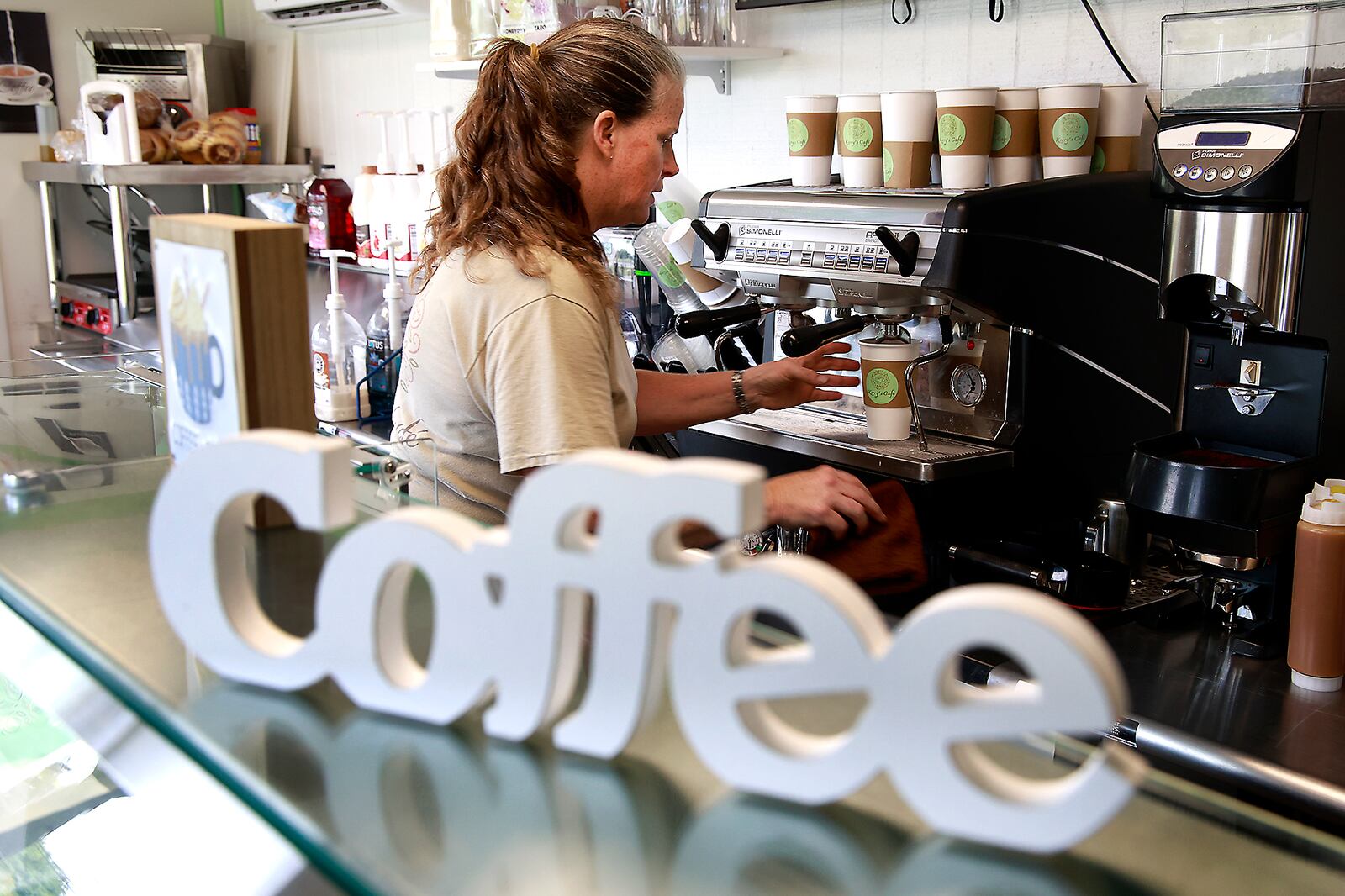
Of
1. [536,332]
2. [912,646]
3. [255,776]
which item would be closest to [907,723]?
[912,646]

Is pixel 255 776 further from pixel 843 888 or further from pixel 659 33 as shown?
pixel 659 33

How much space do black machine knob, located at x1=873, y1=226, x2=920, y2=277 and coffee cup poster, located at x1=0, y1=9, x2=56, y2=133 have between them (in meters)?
3.46

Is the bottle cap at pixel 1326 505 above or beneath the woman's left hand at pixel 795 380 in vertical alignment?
beneath

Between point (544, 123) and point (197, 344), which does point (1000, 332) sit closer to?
point (544, 123)

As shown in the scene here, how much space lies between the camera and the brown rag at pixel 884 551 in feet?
5.19

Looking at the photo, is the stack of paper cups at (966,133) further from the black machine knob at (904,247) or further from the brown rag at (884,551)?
the brown rag at (884,551)

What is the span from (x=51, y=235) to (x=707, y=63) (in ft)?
8.69

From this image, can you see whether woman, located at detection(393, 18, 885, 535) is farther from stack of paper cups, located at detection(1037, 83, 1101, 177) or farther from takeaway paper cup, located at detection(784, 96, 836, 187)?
stack of paper cups, located at detection(1037, 83, 1101, 177)

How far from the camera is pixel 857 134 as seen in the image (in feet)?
6.46

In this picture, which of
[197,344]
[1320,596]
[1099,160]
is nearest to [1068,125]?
[1099,160]

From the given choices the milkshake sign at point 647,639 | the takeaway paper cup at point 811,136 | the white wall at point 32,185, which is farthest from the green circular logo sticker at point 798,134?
the white wall at point 32,185

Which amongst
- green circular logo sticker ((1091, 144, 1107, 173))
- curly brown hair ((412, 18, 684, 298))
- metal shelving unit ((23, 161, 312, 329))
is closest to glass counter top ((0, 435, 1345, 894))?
curly brown hair ((412, 18, 684, 298))

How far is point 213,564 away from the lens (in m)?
0.76

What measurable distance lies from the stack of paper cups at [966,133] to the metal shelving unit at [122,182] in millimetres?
2703
